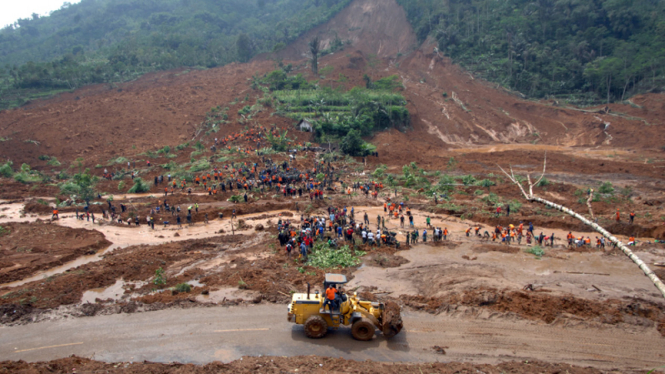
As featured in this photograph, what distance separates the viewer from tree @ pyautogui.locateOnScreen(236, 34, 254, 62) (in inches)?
3506

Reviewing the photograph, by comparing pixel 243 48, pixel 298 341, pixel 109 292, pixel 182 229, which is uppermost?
pixel 243 48

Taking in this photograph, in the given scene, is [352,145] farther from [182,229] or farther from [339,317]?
[339,317]

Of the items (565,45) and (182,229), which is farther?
(565,45)

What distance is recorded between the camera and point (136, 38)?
9800 centimetres

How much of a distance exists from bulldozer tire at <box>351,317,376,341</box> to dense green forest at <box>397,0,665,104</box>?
5948 cm

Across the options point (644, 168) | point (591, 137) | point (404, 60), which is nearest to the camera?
point (644, 168)

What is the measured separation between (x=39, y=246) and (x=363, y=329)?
19210mm

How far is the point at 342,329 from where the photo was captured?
1277cm

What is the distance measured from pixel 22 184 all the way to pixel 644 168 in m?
53.9

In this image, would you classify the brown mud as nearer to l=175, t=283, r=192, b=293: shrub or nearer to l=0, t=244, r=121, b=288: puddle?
l=175, t=283, r=192, b=293: shrub

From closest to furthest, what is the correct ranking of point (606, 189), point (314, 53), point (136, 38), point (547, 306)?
point (547, 306) < point (606, 189) < point (314, 53) < point (136, 38)

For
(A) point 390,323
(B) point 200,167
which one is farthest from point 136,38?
(A) point 390,323

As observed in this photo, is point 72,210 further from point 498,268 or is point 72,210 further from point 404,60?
point 404,60

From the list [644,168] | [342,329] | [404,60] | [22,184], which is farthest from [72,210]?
[404,60]
